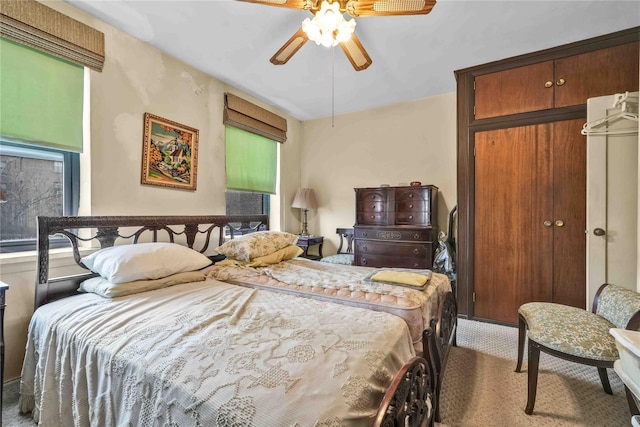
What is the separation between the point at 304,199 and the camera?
4.22 meters

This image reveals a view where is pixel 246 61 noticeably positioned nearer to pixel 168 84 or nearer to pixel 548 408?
pixel 168 84

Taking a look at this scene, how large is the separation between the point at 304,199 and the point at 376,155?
1253 millimetres

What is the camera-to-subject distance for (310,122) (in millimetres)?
4574

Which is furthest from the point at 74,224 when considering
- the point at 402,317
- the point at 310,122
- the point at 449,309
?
the point at 310,122

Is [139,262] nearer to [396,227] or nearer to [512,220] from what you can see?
[396,227]

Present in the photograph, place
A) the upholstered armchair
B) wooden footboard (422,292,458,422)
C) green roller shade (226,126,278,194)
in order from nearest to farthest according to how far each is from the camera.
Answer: wooden footboard (422,292,458,422), the upholstered armchair, green roller shade (226,126,278,194)

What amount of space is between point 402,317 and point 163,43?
A: 2928 mm

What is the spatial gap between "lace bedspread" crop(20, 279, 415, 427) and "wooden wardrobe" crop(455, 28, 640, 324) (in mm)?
2074

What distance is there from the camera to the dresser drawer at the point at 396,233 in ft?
10.6

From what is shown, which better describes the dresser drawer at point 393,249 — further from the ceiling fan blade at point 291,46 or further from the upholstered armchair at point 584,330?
the ceiling fan blade at point 291,46

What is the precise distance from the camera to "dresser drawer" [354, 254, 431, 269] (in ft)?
10.6

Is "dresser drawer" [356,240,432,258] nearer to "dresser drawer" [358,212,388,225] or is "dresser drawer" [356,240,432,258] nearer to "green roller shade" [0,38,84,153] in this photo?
"dresser drawer" [358,212,388,225]

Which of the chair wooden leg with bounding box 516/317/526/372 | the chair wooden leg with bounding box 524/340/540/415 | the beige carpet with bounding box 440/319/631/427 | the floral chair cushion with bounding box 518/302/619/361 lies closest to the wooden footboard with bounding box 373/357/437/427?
the beige carpet with bounding box 440/319/631/427

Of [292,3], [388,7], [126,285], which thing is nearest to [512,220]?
[388,7]
